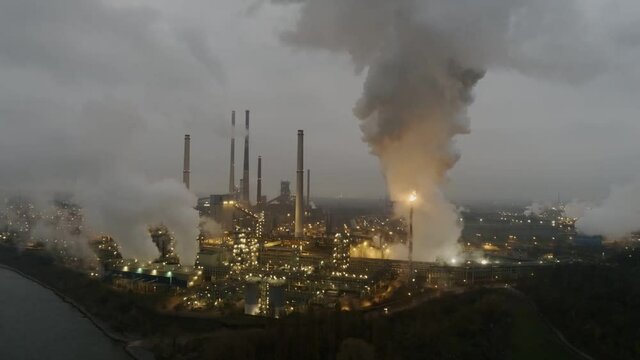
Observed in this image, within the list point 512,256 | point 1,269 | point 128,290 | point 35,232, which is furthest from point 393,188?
point 35,232

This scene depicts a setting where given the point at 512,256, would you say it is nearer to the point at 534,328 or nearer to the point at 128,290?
the point at 534,328

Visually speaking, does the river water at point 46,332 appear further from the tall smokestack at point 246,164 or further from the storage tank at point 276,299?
the tall smokestack at point 246,164

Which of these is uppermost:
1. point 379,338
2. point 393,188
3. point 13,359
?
point 393,188

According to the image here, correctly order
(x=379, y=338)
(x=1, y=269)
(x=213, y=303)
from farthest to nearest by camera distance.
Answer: (x=1, y=269)
(x=213, y=303)
(x=379, y=338)

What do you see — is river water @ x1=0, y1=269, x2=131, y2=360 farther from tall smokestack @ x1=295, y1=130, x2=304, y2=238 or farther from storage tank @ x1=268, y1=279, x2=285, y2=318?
tall smokestack @ x1=295, y1=130, x2=304, y2=238

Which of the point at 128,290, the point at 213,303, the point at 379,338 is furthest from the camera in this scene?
the point at 128,290

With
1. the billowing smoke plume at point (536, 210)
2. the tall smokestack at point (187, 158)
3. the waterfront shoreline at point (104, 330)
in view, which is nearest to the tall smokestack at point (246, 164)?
the tall smokestack at point (187, 158)

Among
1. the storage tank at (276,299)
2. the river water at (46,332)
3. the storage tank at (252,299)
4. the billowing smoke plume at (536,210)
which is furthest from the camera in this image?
the billowing smoke plume at (536,210)
